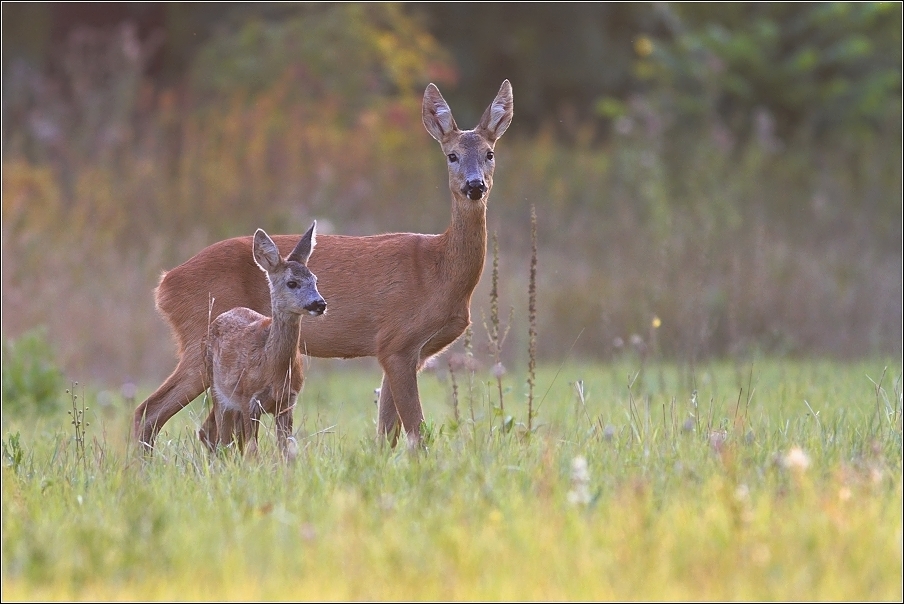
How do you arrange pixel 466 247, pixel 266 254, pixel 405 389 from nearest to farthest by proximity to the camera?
1. pixel 266 254
2. pixel 405 389
3. pixel 466 247

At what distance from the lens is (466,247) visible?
6.95 meters

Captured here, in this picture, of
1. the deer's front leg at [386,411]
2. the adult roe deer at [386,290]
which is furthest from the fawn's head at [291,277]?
the deer's front leg at [386,411]

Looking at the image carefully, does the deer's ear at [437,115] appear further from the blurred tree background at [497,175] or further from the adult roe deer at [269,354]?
the blurred tree background at [497,175]

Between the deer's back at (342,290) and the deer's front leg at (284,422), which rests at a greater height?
the deer's back at (342,290)

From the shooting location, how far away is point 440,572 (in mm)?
3926

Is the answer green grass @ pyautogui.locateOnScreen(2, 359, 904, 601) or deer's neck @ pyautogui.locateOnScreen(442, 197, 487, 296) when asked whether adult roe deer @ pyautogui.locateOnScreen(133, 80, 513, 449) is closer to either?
deer's neck @ pyautogui.locateOnScreen(442, 197, 487, 296)

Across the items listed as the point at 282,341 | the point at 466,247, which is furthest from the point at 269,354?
the point at 466,247

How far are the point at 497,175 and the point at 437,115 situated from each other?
9.85m

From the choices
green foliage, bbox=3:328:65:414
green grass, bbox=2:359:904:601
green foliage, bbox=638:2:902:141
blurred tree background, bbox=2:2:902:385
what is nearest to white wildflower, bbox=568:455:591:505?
green grass, bbox=2:359:904:601

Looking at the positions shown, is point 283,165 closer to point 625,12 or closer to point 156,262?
point 156,262

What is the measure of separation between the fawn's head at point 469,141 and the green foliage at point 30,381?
401cm

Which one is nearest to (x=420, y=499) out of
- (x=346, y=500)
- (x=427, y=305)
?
(x=346, y=500)

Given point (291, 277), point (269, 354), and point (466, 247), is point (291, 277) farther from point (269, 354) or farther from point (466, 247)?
point (466, 247)

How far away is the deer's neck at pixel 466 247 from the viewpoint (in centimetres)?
693
